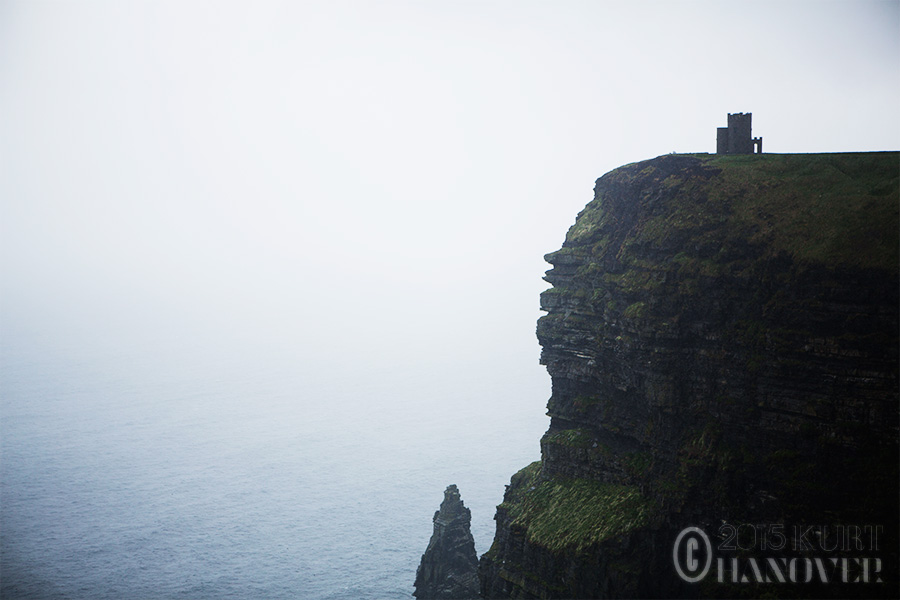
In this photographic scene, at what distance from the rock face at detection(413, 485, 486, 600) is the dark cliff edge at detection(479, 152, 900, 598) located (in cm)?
3024

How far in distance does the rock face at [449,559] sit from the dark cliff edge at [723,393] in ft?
99.2

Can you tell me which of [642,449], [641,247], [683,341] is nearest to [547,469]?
[642,449]

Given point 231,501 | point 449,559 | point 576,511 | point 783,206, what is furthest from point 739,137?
point 231,501

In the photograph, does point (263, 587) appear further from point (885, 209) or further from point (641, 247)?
point (885, 209)

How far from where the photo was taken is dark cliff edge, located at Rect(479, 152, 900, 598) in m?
33.9

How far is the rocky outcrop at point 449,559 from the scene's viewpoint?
78062mm

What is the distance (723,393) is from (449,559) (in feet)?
166

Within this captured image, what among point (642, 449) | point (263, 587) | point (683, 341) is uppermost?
point (683, 341)

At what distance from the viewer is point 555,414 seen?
51.7 m

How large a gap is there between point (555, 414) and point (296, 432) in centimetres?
15775

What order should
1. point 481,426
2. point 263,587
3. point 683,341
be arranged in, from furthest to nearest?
point 481,426 < point 263,587 < point 683,341

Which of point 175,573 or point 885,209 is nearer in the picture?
point 885,209

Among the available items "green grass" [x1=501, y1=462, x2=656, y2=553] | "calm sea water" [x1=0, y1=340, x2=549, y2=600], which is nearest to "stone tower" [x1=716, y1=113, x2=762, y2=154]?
"green grass" [x1=501, y1=462, x2=656, y2=553]

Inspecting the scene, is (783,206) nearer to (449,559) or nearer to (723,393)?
(723,393)
